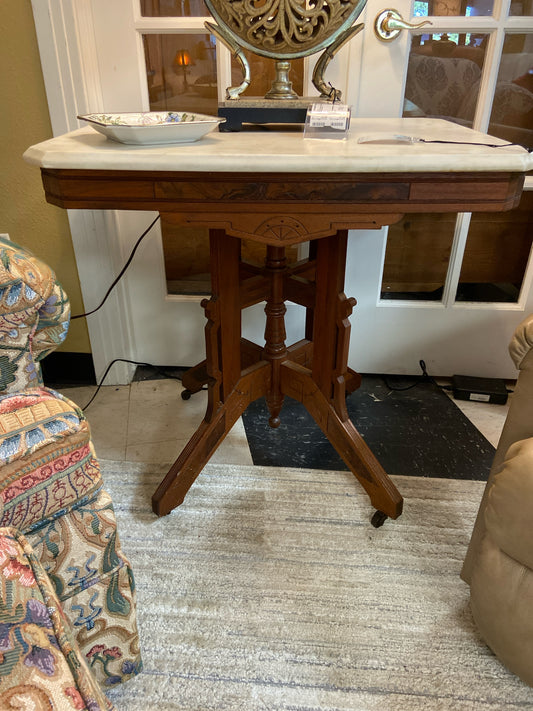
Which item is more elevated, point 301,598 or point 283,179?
point 283,179

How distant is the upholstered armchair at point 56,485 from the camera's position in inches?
22.6

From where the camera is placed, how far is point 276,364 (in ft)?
4.04

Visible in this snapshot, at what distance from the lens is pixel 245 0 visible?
90 centimetres

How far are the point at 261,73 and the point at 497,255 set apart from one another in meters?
0.84

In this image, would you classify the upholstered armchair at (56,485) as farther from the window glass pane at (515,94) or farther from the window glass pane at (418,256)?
the window glass pane at (515,94)

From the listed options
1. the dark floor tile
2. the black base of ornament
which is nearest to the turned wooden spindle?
the dark floor tile

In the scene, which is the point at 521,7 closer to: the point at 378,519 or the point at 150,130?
the point at 150,130

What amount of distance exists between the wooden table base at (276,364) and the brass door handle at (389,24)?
60 centimetres

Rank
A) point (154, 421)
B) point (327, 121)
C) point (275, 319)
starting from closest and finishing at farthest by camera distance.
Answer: point (327, 121) → point (275, 319) → point (154, 421)

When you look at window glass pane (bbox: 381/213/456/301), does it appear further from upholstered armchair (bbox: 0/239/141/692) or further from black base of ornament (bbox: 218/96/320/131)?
upholstered armchair (bbox: 0/239/141/692)

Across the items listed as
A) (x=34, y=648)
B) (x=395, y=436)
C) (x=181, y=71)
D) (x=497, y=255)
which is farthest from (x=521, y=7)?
(x=34, y=648)

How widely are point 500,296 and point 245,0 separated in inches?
42.9

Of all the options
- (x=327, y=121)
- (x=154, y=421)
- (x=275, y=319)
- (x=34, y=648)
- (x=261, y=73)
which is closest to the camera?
(x=34, y=648)

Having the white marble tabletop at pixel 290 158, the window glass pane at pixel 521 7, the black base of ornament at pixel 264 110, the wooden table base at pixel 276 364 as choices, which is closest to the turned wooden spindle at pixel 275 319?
the wooden table base at pixel 276 364
